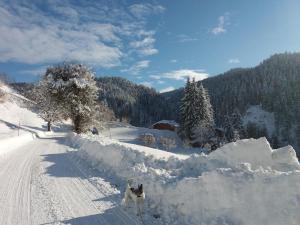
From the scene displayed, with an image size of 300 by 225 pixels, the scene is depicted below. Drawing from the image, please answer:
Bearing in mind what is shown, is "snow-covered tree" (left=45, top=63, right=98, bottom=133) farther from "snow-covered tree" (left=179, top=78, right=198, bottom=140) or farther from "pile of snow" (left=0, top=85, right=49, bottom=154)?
"snow-covered tree" (left=179, top=78, right=198, bottom=140)

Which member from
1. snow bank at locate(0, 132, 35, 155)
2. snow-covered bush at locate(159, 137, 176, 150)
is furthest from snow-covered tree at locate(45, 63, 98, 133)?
snow-covered bush at locate(159, 137, 176, 150)

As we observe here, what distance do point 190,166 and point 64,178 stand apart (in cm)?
617

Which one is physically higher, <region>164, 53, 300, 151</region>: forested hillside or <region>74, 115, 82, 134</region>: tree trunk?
<region>164, 53, 300, 151</region>: forested hillside

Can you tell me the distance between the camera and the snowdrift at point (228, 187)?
9.35m

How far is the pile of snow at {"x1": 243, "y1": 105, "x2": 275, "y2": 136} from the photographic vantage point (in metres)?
152

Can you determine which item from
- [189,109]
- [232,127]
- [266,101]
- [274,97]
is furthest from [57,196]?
[274,97]

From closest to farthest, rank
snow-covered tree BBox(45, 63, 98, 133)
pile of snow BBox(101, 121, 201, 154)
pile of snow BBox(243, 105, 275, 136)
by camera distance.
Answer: snow-covered tree BBox(45, 63, 98, 133) < pile of snow BBox(101, 121, 201, 154) < pile of snow BBox(243, 105, 275, 136)

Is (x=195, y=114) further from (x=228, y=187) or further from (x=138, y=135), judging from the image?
(x=228, y=187)

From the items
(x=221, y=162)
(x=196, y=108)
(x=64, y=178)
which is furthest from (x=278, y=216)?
(x=196, y=108)

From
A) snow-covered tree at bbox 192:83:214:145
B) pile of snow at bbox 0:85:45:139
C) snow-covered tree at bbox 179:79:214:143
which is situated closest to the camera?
pile of snow at bbox 0:85:45:139

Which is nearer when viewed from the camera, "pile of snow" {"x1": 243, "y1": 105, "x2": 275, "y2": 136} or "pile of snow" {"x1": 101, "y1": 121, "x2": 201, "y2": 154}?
"pile of snow" {"x1": 101, "y1": 121, "x2": 201, "y2": 154}

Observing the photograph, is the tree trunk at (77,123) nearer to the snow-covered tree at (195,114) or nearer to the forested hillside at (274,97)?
the snow-covered tree at (195,114)

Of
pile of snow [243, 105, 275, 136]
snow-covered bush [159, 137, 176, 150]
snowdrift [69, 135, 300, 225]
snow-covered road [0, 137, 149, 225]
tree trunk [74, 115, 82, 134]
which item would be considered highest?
pile of snow [243, 105, 275, 136]

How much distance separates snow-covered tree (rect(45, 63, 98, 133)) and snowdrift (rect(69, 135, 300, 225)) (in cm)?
3222
